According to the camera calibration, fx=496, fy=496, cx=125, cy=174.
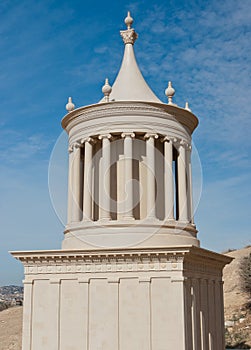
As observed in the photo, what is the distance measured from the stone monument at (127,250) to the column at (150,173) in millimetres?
43

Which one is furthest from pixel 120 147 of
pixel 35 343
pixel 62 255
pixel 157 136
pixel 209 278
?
pixel 35 343

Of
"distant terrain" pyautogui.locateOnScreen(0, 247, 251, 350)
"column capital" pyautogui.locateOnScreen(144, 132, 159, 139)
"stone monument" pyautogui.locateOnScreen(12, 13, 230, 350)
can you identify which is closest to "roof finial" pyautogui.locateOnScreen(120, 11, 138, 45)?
"stone monument" pyautogui.locateOnScreen(12, 13, 230, 350)

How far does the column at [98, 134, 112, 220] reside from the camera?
64.7 feet

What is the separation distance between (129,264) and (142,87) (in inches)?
327

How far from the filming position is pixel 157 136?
20.2 m

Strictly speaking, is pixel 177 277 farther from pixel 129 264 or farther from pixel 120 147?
pixel 120 147

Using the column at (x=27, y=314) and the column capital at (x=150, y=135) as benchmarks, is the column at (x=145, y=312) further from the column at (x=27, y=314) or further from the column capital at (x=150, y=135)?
the column capital at (x=150, y=135)

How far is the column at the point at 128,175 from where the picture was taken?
19.4 metres

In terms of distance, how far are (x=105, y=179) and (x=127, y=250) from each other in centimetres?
352

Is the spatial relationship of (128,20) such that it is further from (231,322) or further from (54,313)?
(231,322)

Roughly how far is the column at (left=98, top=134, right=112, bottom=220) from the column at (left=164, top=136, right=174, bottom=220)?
233cm

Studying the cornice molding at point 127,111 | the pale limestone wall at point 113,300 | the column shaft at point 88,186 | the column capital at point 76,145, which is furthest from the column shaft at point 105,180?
the pale limestone wall at point 113,300

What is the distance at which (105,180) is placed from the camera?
20.2m

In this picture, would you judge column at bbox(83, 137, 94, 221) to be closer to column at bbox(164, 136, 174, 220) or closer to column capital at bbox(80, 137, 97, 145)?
column capital at bbox(80, 137, 97, 145)
